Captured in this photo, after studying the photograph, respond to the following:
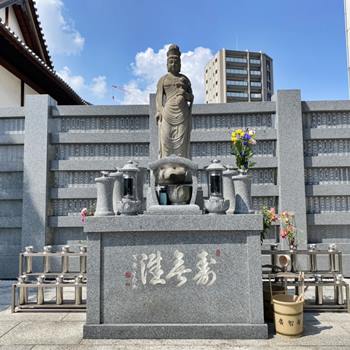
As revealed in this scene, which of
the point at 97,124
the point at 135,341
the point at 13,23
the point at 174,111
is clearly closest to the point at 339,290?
the point at 135,341

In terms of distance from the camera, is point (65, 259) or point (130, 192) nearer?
point (130, 192)

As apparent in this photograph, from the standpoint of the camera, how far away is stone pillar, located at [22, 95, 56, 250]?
9164 mm

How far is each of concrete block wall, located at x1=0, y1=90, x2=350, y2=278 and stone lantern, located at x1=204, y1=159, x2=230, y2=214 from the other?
3.81 m

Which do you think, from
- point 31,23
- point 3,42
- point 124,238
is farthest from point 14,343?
point 31,23

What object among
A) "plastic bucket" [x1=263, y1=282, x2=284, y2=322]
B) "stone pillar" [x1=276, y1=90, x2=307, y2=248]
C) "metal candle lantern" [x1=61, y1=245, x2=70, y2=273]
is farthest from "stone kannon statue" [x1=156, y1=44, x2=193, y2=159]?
"stone pillar" [x1=276, y1=90, x2=307, y2=248]

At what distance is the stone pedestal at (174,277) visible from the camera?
4.75 m

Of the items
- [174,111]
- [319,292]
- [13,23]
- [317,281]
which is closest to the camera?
[317,281]

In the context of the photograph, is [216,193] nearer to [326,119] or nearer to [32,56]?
[326,119]

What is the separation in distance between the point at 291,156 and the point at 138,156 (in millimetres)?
4463

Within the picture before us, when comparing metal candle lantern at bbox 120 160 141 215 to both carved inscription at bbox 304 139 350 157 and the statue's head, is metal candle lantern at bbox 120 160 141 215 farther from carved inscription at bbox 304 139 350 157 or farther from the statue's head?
carved inscription at bbox 304 139 350 157

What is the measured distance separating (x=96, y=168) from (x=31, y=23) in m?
9.15

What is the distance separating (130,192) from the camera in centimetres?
541

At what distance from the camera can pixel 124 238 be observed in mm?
4988

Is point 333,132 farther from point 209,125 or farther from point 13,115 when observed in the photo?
point 13,115
